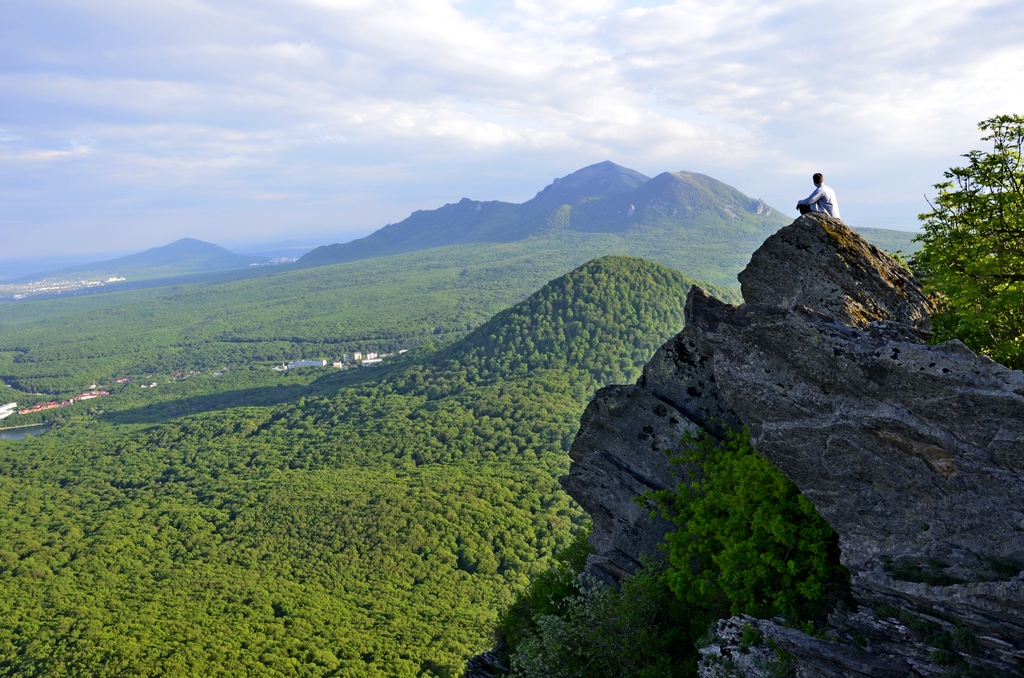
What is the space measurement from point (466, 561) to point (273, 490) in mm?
43234

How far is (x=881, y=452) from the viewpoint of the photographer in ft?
42.2

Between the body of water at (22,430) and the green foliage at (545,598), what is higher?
the green foliage at (545,598)

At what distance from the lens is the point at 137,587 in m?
71.2

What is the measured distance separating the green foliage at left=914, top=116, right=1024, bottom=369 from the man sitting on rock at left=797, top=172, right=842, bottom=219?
391 cm

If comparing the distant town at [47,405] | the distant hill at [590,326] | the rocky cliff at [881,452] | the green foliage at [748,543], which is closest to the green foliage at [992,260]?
the rocky cliff at [881,452]

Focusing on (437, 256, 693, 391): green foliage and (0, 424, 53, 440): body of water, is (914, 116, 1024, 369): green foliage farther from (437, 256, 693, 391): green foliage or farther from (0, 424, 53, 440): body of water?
(0, 424, 53, 440): body of water

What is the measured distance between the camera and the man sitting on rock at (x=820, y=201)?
18.8 m

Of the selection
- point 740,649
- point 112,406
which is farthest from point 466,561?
point 112,406

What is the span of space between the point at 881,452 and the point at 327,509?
274ft

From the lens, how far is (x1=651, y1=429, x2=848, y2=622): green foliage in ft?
48.3

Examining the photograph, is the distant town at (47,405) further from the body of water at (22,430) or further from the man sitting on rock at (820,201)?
the man sitting on rock at (820,201)

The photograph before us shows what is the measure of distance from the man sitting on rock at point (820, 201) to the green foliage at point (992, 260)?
3.91 metres

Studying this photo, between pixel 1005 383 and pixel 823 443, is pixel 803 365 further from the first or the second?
pixel 1005 383

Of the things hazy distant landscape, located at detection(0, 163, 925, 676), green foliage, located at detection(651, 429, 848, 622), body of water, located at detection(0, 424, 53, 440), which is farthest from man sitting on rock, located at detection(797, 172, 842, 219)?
body of water, located at detection(0, 424, 53, 440)
